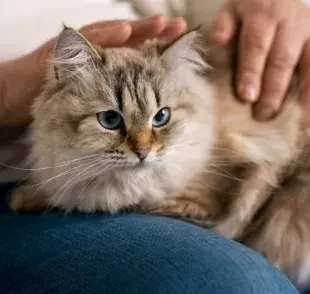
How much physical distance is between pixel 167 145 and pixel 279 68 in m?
0.34

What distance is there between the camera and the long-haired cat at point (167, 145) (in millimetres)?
945

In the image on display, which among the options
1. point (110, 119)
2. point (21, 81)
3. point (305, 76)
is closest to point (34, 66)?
point (21, 81)

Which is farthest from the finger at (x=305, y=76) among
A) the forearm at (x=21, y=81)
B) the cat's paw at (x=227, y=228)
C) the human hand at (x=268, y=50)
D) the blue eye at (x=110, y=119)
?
the forearm at (x=21, y=81)

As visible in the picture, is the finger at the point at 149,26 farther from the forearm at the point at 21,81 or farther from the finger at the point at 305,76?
the finger at the point at 305,76

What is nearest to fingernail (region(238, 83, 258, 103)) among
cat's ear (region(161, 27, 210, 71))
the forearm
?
cat's ear (region(161, 27, 210, 71))

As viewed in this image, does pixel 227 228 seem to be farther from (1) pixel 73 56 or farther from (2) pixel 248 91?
(1) pixel 73 56

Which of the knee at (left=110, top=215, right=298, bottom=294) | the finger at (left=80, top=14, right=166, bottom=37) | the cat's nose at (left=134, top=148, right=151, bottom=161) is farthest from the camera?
the finger at (left=80, top=14, right=166, bottom=37)

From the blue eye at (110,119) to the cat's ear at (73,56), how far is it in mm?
98

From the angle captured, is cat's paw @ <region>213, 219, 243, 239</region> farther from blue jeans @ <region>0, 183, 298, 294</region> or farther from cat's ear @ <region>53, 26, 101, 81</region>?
cat's ear @ <region>53, 26, 101, 81</region>

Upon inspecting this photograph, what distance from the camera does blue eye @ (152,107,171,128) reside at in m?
0.98

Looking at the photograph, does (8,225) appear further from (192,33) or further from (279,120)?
(279,120)

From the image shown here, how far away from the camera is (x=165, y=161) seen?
976 millimetres

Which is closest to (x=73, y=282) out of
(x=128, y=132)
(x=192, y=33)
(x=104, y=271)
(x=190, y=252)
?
(x=104, y=271)

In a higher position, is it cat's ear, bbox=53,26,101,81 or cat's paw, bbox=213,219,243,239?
cat's ear, bbox=53,26,101,81
